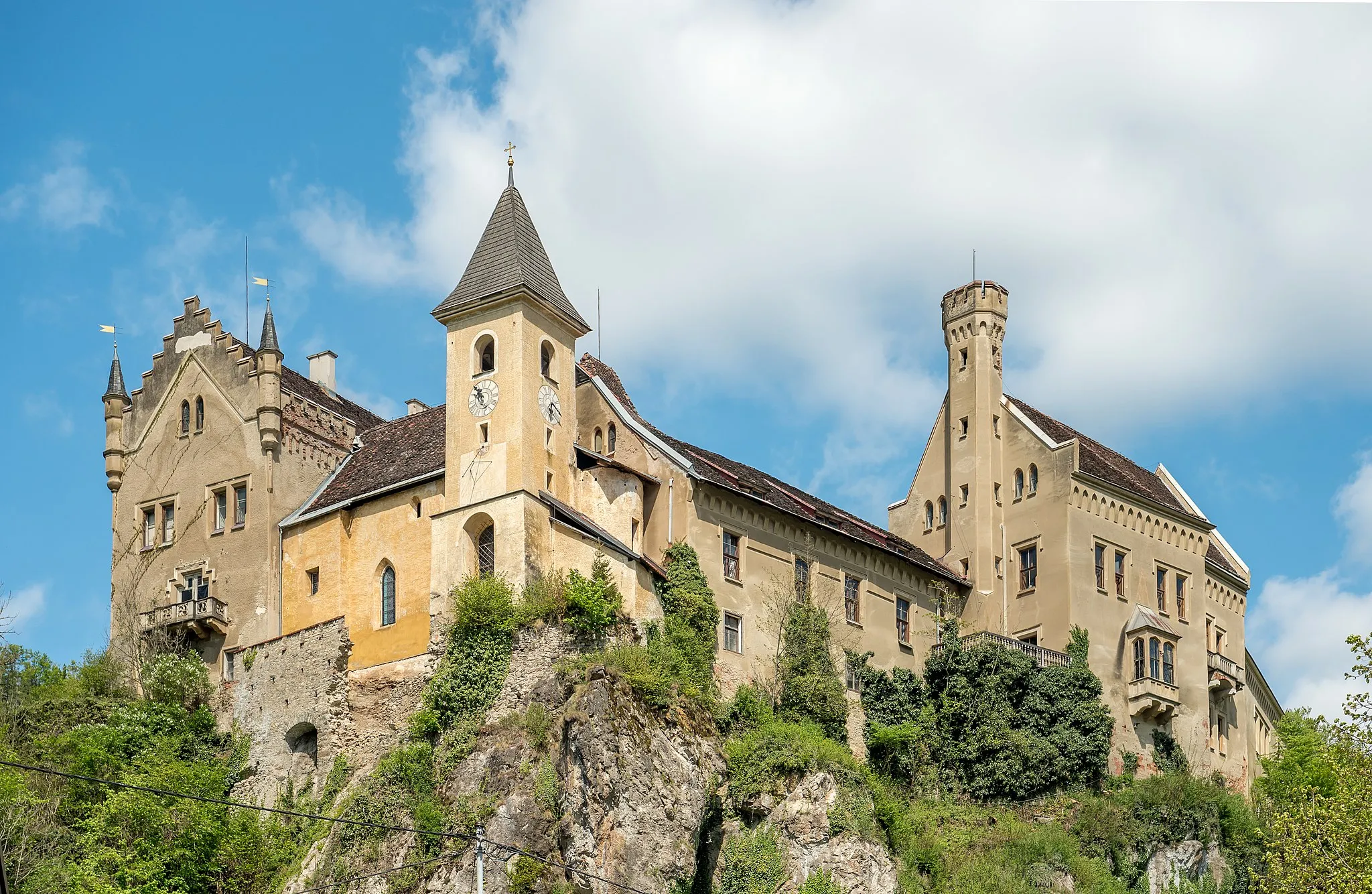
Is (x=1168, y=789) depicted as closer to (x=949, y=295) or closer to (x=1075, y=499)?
(x=1075, y=499)

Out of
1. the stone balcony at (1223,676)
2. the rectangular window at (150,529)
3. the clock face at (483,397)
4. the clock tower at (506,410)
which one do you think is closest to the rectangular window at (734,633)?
the clock tower at (506,410)

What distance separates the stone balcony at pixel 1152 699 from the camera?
230ft

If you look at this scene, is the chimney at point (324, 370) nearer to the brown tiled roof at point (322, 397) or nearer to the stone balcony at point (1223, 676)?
the brown tiled roof at point (322, 397)

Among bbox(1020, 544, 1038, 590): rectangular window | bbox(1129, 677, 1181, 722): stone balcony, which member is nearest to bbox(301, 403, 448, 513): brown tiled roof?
bbox(1020, 544, 1038, 590): rectangular window

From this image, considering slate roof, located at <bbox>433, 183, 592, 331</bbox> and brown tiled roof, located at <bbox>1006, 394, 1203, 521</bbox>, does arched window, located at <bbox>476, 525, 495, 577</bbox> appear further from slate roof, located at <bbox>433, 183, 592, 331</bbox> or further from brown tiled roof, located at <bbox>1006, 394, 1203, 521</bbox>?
brown tiled roof, located at <bbox>1006, 394, 1203, 521</bbox>

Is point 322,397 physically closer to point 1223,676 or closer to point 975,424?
point 975,424

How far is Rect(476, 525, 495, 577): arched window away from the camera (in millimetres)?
60844

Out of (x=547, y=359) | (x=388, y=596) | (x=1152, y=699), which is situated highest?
(x=547, y=359)

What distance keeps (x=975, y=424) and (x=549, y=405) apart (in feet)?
59.8

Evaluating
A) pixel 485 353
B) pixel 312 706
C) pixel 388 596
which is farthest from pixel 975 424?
pixel 312 706

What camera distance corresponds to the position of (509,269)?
6391 centimetres

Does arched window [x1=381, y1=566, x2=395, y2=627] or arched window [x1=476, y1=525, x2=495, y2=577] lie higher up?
arched window [x1=476, y1=525, x2=495, y2=577]

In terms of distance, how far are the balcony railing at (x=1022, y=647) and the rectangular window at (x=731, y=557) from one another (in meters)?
8.77

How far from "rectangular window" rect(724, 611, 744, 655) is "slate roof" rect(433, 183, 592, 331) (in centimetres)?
1023
